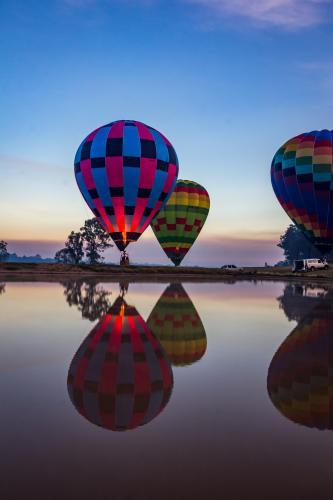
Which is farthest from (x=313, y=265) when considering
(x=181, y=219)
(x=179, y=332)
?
(x=179, y=332)

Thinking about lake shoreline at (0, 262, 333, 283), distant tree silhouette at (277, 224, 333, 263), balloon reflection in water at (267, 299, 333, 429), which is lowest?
balloon reflection in water at (267, 299, 333, 429)

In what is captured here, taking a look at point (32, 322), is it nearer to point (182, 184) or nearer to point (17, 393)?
point (17, 393)

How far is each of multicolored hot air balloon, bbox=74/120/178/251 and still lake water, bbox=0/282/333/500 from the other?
23972 mm

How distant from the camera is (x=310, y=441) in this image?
4273mm

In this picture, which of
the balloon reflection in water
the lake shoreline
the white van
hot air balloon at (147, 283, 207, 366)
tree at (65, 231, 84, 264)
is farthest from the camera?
tree at (65, 231, 84, 264)

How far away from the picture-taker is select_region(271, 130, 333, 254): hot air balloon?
39156 mm

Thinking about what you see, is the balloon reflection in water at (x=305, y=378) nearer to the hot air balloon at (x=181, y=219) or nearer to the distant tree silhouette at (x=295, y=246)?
the hot air balloon at (x=181, y=219)

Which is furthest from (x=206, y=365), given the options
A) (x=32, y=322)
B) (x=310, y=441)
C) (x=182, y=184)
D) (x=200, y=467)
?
(x=182, y=184)

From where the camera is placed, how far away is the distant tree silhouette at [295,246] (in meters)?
99.4

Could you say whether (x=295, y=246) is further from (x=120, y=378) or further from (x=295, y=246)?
A: (x=120, y=378)

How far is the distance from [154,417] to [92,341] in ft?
14.6

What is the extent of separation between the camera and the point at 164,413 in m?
5.01

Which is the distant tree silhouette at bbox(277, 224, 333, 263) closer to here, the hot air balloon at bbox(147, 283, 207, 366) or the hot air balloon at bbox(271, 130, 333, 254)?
the hot air balloon at bbox(271, 130, 333, 254)

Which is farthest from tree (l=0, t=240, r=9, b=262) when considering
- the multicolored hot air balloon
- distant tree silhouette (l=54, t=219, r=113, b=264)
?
the multicolored hot air balloon
